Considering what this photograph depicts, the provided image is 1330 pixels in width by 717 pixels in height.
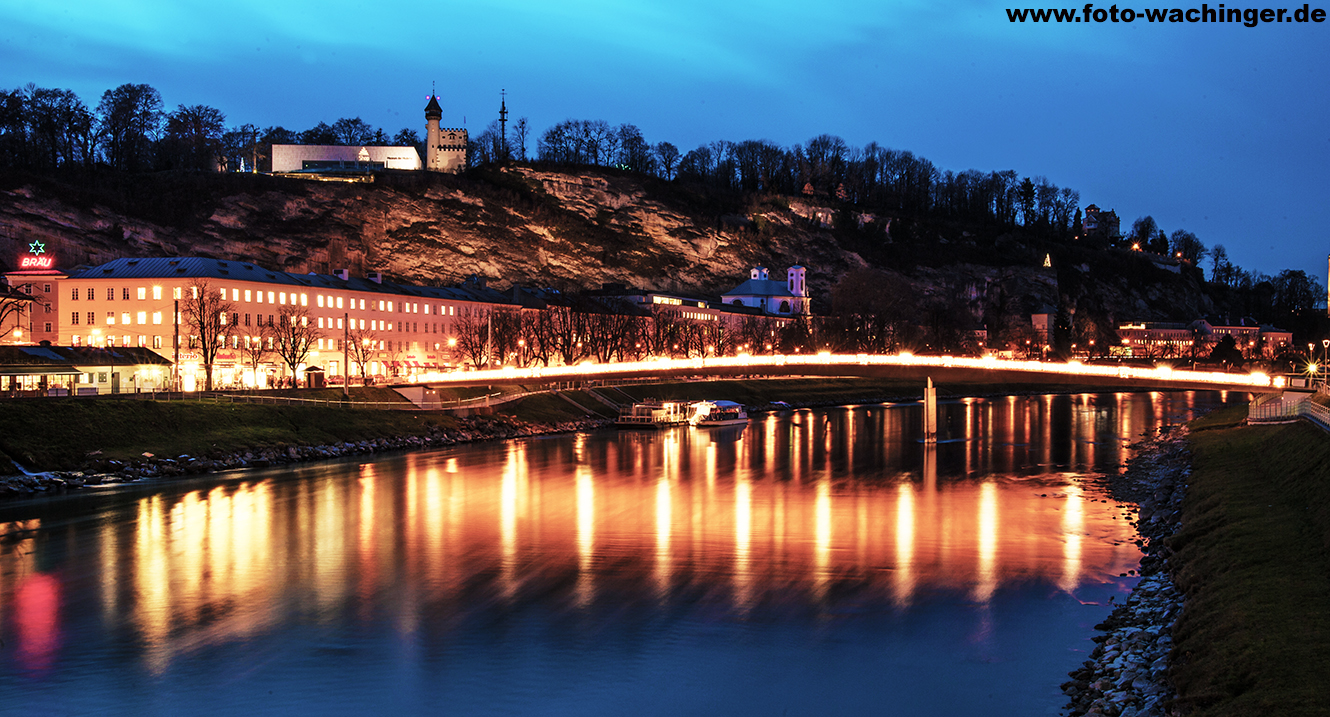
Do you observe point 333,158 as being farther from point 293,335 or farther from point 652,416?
point 652,416

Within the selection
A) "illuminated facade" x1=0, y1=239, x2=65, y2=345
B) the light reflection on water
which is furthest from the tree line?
the light reflection on water

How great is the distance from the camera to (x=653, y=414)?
273ft

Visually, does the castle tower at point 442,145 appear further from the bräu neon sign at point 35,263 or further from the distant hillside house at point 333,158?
the bräu neon sign at point 35,263

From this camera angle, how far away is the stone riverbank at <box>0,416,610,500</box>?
41938 millimetres

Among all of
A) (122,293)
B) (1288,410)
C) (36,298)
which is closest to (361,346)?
(122,293)

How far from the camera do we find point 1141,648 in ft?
64.1

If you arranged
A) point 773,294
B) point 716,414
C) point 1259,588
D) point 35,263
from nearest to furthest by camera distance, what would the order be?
point 1259,588 < point 35,263 < point 716,414 < point 773,294

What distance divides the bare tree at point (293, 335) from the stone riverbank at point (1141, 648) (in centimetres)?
6680

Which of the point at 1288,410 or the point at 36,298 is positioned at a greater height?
the point at 36,298

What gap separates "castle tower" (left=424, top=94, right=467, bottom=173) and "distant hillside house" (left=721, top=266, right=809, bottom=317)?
193 feet

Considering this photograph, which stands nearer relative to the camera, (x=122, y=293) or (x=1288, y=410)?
(x=1288, y=410)

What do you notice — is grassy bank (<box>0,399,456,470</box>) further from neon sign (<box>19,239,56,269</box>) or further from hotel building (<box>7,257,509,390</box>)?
neon sign (<box>19,239,56,269</box>)

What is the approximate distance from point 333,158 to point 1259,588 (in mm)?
179775

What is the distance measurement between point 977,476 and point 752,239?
14947 cm
